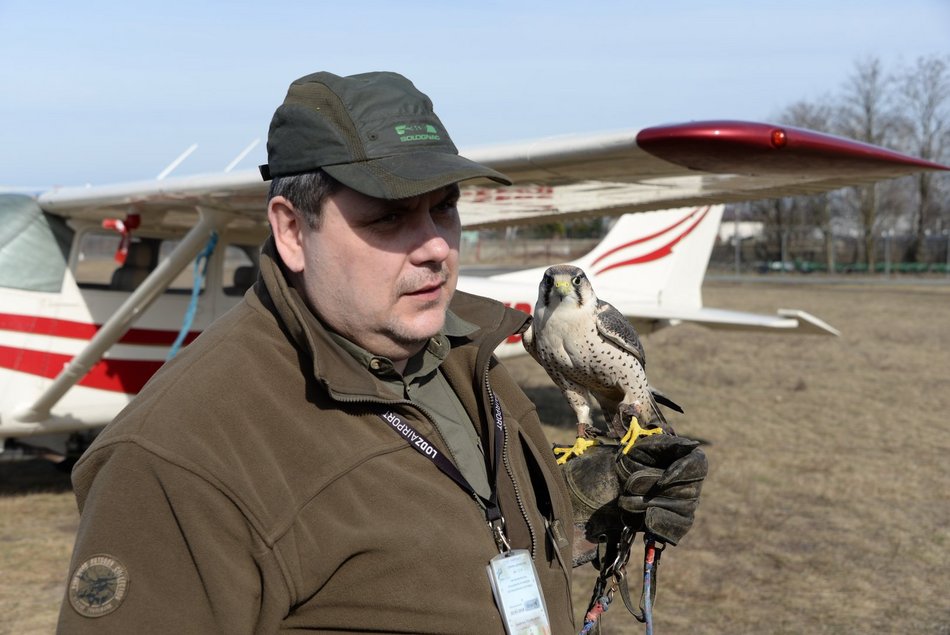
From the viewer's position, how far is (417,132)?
59.8 inches

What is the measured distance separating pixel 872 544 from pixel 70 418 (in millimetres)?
5862

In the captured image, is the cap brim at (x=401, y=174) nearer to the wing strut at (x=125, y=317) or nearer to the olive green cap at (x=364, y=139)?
A: the olive green cap at (x=364, y=139)

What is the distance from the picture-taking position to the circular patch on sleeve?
47.2 inches

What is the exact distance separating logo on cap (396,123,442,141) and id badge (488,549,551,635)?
748mm

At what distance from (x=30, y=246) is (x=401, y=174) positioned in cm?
621

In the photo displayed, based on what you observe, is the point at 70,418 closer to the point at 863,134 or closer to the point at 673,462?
the point at 673,462

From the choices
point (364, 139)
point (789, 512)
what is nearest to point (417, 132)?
point (364, 139)

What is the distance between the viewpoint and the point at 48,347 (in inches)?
263

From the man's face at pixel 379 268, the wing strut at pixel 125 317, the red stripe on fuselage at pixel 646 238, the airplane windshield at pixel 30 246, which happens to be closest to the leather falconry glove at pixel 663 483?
the man's face at pixel 379 268

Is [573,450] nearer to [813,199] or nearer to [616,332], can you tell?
[616,332]

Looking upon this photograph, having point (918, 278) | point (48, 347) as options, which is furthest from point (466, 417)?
point (918, 278)

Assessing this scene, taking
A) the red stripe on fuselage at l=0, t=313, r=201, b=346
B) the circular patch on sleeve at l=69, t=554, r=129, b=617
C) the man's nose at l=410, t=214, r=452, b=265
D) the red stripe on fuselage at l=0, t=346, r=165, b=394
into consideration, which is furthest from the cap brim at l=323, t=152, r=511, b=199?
the red stripe on fuselage at l=0, t=346, r=165, b=394

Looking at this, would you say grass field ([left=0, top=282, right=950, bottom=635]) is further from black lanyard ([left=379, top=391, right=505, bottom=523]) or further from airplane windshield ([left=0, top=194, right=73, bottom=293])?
black lanyard ([left=379, top=391, right=505, bottom=523])

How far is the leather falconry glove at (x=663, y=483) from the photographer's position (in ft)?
7.73
